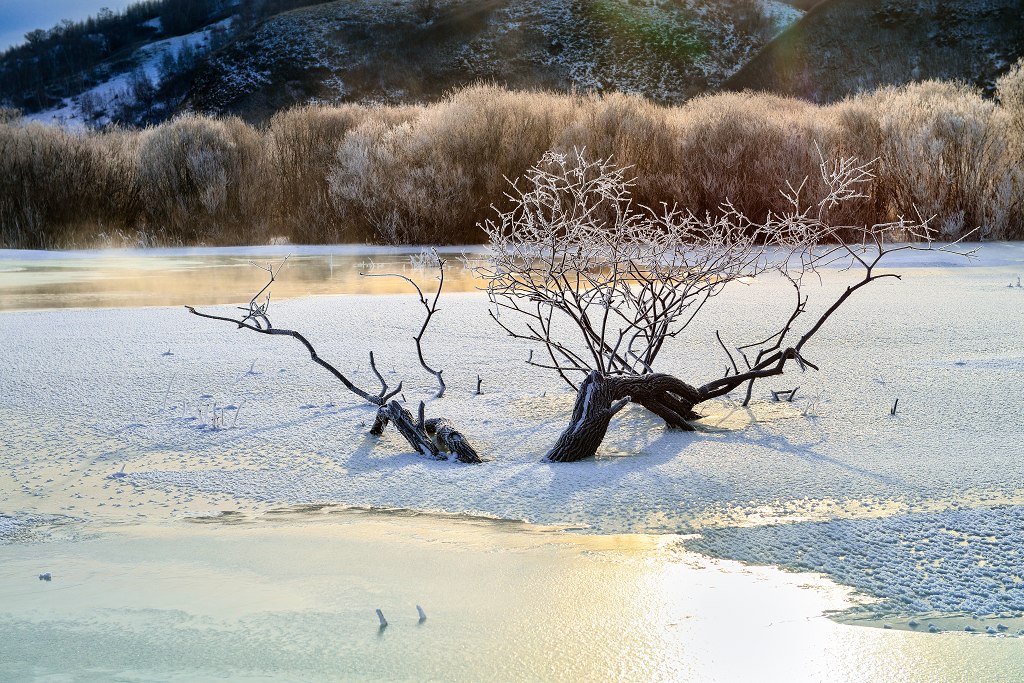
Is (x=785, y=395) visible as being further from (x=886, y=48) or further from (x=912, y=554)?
(x=886, y=48)

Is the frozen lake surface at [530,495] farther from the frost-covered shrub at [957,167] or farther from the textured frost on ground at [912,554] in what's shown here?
the frost-covered shrub at [957,167]

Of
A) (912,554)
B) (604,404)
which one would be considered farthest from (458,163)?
(912,554)

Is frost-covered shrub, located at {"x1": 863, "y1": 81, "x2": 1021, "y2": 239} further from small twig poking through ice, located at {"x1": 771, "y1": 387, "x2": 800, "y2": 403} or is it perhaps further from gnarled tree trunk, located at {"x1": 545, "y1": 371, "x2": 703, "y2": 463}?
gnarled tree trunk, located at {"x1": 545, "y1": 371, "x2": 703, "y2": 463}

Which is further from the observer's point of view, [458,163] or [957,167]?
[458,163]

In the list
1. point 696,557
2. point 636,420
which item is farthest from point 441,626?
point 636,420

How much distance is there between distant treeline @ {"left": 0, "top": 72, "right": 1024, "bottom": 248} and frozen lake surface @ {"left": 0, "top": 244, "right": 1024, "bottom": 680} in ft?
23.9

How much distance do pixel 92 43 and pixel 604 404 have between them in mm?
81132

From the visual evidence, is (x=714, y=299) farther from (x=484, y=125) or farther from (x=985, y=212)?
(x=484, y=125)

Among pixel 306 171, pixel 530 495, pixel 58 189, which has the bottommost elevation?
pixel 530 495

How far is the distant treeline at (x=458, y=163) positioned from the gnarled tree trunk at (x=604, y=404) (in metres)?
7.69

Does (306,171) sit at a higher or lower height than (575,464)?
higher

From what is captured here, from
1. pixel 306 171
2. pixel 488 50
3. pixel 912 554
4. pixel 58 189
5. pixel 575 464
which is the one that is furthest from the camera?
pixel 488 50

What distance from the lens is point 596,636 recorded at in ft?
6.16

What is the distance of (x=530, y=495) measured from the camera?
2754 mm
